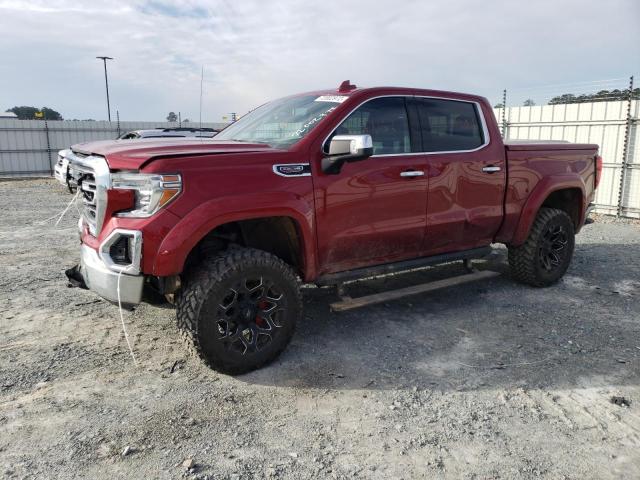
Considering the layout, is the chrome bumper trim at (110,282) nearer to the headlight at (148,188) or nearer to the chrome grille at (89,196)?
the chrome grille at (89,196)

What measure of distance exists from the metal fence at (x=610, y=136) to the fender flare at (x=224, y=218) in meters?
9.43

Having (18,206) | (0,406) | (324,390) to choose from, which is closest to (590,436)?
(324,390)

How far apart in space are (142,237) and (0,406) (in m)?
1.38

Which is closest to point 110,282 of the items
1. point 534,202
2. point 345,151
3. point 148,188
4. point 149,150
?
point 148,188

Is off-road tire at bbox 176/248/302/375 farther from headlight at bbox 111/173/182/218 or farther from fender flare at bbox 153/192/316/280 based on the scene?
headlight at bbox 111/173/182/218

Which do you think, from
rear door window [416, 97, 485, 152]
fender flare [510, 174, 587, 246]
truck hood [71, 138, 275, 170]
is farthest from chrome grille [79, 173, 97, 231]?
fender flare [510, 174, 587, 246]

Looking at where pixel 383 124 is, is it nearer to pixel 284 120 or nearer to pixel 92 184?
pixel 284 120

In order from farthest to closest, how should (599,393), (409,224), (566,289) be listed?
(566,289)
(409,224)
(599,393)

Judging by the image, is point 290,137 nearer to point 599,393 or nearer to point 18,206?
→ point 599,393

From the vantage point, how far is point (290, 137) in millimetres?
4000

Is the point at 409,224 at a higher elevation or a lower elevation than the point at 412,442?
higher

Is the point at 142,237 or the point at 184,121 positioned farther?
the point at 184,121

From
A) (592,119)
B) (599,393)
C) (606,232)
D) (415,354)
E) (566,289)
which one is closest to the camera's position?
(599,393)

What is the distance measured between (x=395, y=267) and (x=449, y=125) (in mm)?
1464
